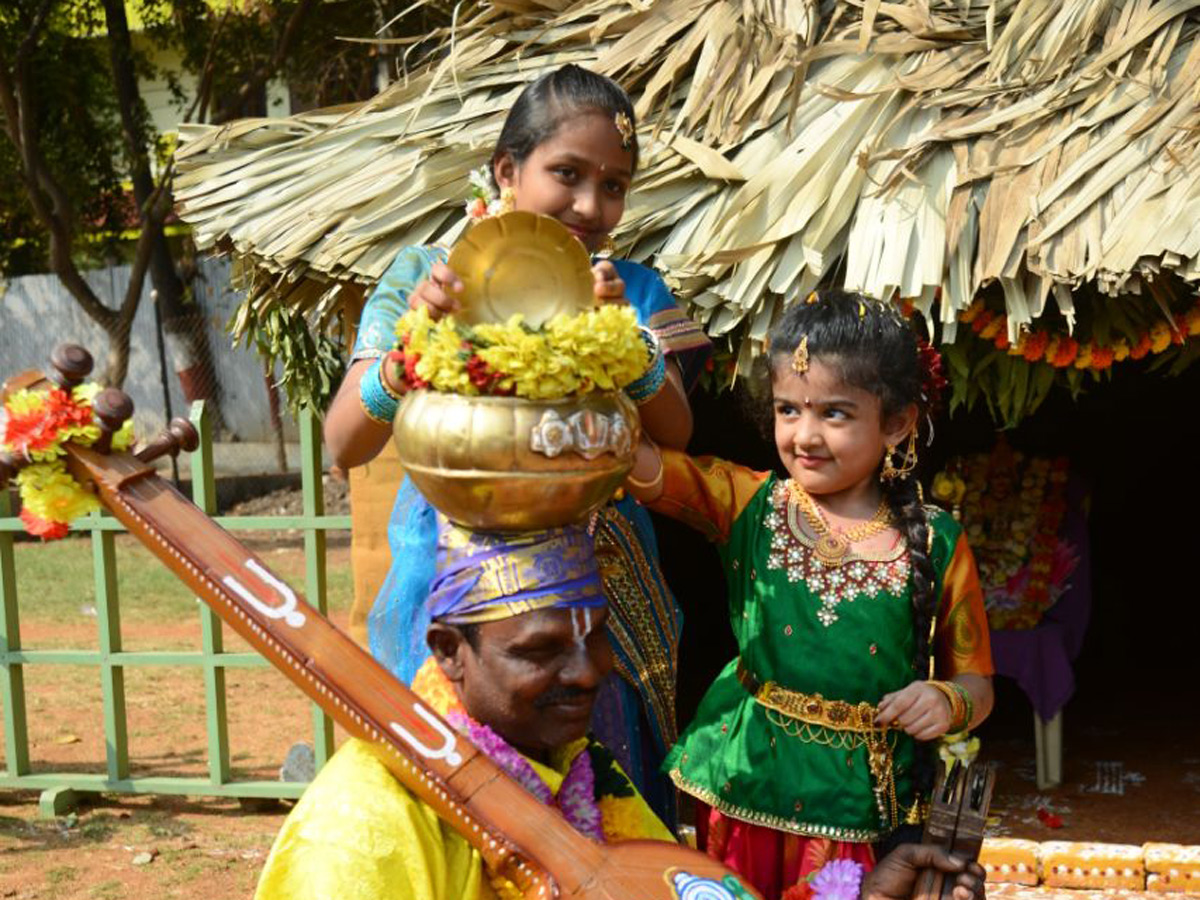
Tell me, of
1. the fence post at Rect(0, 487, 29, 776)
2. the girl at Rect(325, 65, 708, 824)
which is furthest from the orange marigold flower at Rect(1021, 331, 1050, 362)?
the fence post at Rect(0, 487, 29, 776)

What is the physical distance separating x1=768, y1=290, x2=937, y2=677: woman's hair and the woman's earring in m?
0.06

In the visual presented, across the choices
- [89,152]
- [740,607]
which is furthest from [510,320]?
[89,152]

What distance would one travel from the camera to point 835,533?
9.69 ft

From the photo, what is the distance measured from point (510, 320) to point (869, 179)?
302cm

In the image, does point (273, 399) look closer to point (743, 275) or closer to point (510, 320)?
point (743, 275)

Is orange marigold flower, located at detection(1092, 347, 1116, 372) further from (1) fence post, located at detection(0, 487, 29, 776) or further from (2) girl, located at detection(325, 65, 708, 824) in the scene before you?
(1) fence post, located at detection(0, 487, 29, 776)

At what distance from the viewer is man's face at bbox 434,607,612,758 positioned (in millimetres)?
2057

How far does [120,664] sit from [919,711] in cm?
461

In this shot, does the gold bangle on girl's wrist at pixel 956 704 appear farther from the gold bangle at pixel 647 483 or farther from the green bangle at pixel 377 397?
the green bangle at pixel 377 397

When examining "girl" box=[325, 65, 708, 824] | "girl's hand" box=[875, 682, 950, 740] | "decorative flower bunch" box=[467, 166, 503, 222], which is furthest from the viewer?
"girl's hand" box=[875, 682, 950, 740]

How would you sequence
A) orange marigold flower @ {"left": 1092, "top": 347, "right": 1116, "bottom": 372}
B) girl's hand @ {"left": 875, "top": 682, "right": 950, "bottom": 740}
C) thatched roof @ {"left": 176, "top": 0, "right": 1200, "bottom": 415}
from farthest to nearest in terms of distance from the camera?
orange marigold flower @ {"left": 1092, "top": 347, "right": 1116, "bottom": 372}, thatched roof @ {"left": 176, "top": 0, "right": 1200, "bottom": 415}, girl's hand @ {"left": 875, "top": 682, "right": 950, "bottom": 740}

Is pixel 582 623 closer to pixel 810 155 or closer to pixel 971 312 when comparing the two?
pixel 971 312

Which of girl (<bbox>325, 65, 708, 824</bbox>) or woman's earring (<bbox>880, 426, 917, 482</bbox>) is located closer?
girl (<bbox>325, 65, 708, 824</bbox>)

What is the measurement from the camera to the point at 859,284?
14.6ft
